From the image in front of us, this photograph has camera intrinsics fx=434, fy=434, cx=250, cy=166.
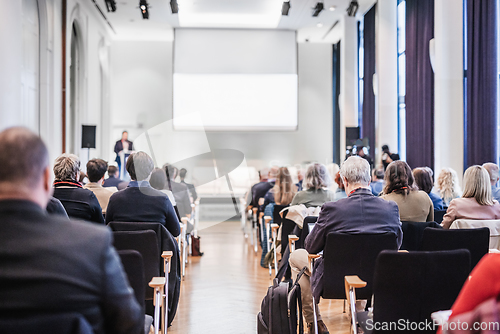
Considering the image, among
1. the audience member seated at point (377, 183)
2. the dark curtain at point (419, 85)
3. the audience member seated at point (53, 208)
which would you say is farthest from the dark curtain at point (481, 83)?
the audience member seated at point (53, 208)

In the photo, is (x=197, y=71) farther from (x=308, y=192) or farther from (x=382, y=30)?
(x=308, y=192)

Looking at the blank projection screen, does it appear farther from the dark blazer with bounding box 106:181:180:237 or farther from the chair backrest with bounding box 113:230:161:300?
the chair backrest with bounding box 113:230:161:300

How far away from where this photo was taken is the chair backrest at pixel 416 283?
1.92 meters

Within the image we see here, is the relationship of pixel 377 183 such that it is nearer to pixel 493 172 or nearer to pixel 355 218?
pixel 493 172

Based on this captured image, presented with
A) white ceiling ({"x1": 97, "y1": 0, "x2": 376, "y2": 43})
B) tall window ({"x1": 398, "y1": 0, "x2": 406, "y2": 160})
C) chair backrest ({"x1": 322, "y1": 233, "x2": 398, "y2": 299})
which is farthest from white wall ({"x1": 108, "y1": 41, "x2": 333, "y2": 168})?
chair backrest ({"x1": 322, "y1": 233, "x2": 398, "y2": 299})

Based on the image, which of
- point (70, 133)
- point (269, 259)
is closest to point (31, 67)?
point (70, 133)

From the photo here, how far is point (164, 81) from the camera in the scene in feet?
45.7

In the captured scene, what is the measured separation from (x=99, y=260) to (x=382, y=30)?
9778 mm

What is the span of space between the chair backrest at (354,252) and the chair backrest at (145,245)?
3.37ft

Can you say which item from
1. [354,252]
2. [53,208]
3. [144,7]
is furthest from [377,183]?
[144,7]

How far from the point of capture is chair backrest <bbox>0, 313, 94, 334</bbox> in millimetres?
1049

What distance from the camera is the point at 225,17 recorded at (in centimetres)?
1228

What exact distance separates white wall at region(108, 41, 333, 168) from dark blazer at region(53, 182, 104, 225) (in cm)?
1059

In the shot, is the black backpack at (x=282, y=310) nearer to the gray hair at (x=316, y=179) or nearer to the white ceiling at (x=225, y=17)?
the gray hair at (x=316, y=179)
